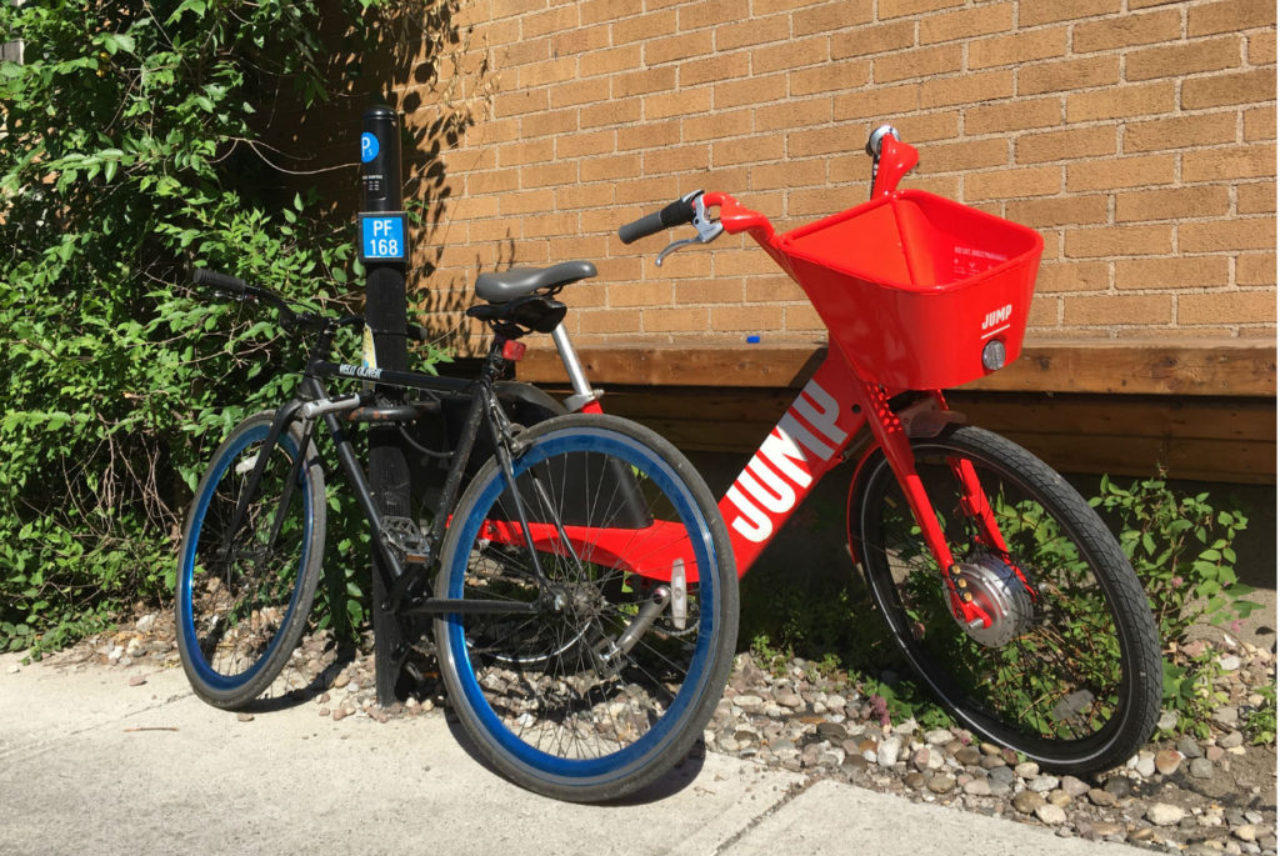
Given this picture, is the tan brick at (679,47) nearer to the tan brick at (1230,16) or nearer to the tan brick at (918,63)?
the tan brick at (918,63)

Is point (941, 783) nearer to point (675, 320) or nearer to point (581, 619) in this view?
point (581, 619)

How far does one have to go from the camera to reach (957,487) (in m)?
2.94

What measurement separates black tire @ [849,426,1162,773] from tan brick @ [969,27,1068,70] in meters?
1.18

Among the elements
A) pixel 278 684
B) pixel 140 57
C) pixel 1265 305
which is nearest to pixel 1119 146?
pixel 1265 305

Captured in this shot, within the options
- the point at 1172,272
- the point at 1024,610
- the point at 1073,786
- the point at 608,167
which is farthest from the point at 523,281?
the point at 1073,786

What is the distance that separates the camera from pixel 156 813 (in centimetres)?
279

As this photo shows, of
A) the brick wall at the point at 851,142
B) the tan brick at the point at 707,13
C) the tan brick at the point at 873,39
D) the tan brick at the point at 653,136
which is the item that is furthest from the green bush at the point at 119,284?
the tan brick at the point at 873,39

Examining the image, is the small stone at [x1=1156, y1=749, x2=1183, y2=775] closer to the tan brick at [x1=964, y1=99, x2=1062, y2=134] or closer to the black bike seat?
the tan brick at [x1=964, y1=99, x2=1062, y2=134]

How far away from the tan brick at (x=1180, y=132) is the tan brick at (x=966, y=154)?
1.16 feet

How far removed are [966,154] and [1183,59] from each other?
2.03 ft

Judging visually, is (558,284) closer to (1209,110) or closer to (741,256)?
(741,256)

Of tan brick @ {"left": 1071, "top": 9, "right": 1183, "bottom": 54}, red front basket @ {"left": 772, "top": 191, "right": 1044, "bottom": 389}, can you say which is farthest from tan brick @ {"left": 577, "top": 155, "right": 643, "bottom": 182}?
tan brick @ {"left": 1071, "top": 9, "right": 1183, "bottom": 54}

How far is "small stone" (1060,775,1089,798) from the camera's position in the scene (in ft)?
8.98

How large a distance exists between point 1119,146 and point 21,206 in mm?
4052
